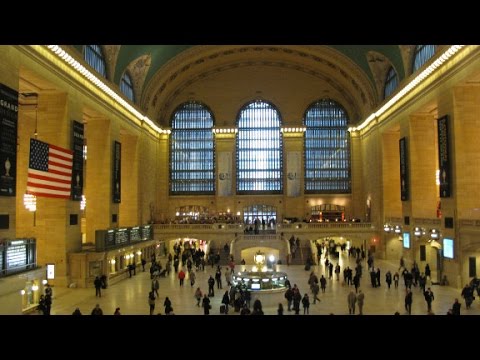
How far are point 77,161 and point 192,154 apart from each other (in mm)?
22088

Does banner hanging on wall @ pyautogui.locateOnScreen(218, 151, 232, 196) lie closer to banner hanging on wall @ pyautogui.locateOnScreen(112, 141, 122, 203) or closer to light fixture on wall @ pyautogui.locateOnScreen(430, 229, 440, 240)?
banner hanging on wall @ pyautogui.locateOnScreen(112, 141, 122, 203)

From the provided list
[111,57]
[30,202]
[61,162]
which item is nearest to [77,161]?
[30,202]

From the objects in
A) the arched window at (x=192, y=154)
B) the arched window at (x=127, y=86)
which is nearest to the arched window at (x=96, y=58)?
the arched window at (x=127, y=86)

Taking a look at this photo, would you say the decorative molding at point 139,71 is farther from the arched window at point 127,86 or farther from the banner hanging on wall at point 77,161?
the banner hanging on wall at point 77,161

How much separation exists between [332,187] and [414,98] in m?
17.9

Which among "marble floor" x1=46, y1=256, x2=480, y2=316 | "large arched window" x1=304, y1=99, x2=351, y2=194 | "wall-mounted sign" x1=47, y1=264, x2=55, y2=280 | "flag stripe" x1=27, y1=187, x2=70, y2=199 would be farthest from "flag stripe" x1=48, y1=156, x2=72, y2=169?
"large arched window" x1=304, y1=99, x2=351, y2=194

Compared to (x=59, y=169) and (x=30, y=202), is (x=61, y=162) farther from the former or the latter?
(x=30, y=202)

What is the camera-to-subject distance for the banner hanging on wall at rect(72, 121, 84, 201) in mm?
23312

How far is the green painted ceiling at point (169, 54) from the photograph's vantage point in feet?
98.1

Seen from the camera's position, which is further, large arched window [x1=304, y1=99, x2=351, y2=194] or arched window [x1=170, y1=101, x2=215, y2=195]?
arched window [x1=170, y1=101, x2=215, y2=195]

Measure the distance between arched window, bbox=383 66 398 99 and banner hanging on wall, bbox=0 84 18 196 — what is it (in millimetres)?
24185

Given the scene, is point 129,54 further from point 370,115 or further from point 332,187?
point 332,187

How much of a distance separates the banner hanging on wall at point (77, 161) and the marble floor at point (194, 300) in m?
4.66

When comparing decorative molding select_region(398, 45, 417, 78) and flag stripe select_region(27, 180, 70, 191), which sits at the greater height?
decorative molding select_region(398, 45, 417, 78)
